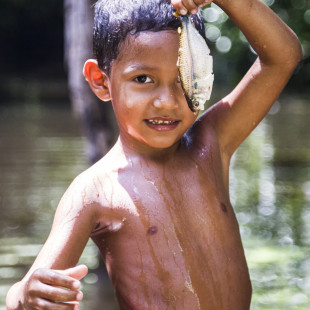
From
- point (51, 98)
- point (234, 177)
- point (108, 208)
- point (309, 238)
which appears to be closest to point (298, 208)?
point (309, 238)

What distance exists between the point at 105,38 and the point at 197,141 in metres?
0.45

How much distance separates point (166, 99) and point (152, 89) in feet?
0.19

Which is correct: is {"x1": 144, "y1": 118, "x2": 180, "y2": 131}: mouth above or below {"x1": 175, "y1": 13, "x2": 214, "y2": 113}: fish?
below

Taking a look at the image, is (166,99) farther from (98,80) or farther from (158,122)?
(98,80)

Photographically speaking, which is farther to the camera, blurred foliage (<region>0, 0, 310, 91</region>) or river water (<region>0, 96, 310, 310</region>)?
blurred foliage (<region>0, 0, 310, 91</region>)

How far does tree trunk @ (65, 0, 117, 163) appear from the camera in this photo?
3.52m

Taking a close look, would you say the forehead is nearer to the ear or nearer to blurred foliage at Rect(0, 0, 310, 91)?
the ear

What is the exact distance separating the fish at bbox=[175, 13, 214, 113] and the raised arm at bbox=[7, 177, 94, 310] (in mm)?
427

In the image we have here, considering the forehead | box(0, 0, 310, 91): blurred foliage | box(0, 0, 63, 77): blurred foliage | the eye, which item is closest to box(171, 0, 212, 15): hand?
the forehead

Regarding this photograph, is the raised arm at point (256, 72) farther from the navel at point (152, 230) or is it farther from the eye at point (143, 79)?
the navel at point (152, 230)

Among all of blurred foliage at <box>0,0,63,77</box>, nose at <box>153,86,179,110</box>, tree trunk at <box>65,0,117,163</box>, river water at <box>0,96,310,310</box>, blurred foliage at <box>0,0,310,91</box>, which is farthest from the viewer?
blurred foliage at <box>0,0,63,77</box>

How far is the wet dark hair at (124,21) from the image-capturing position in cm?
192

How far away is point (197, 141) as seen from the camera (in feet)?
7.07

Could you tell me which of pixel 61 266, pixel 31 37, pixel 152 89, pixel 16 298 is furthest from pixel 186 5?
pixel 31 37
